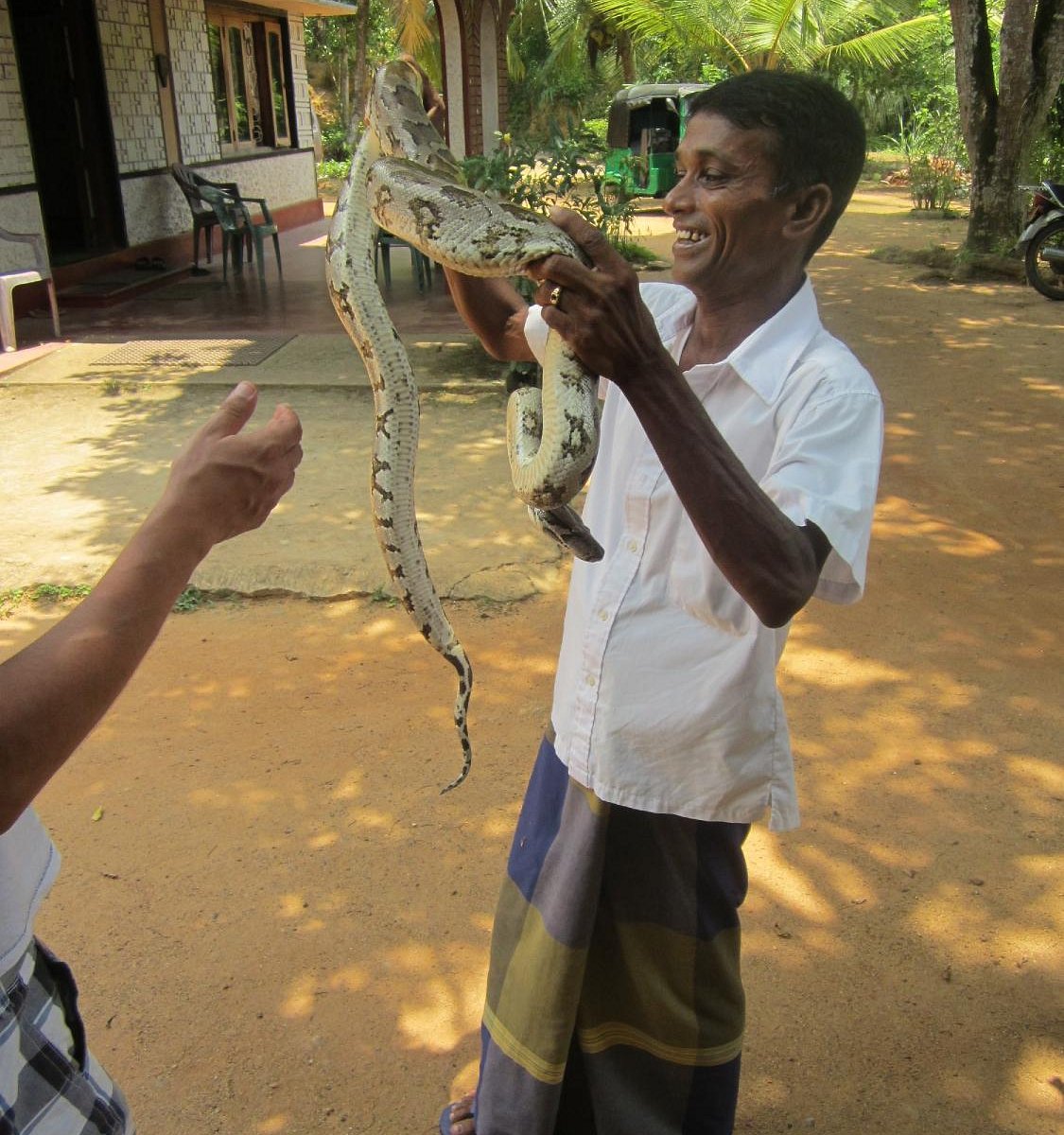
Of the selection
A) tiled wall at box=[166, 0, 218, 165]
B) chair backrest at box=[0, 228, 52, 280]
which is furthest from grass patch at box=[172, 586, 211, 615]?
tiled wall at box=[166, 0, 218, 165]

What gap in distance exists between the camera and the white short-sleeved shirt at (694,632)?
5.81ft

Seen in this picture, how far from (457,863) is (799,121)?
2.49 meters

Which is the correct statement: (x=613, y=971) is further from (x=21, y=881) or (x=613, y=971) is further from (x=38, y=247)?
(x=38, y=247)

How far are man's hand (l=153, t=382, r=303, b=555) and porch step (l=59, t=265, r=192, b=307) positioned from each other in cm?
1181

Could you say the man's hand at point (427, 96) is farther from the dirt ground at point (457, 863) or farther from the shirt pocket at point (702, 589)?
the dirt ground at point (457, 863)

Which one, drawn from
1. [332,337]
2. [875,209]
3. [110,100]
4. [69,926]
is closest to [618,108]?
[875,209]

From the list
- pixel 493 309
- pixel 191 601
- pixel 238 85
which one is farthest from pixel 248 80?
pixel 493 309

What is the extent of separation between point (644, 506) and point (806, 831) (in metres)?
2.13

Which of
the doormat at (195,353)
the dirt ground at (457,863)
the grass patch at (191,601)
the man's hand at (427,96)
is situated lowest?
the dirt ground at (457,863)

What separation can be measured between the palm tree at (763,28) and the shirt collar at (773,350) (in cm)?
1987

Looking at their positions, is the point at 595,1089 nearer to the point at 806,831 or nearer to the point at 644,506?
the point at 644,506

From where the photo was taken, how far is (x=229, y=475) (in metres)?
1.41

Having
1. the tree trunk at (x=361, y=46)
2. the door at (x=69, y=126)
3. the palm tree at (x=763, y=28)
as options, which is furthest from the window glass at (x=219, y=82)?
the palm tree at (x=763, y=28)

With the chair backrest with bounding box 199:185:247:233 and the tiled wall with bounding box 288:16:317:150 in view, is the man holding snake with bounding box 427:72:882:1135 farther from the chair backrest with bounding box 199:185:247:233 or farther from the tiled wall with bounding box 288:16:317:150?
the tiled wall with bounding box 288:16:317:150
